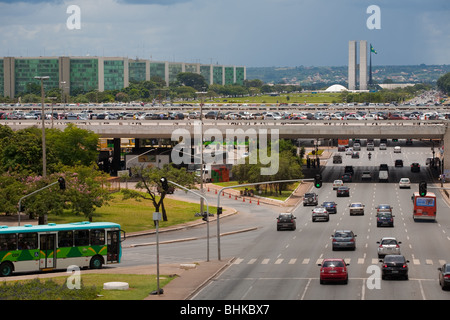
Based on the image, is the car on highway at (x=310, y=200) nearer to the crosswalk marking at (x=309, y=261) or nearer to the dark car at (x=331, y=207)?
the dark car at (x=331, y=207)

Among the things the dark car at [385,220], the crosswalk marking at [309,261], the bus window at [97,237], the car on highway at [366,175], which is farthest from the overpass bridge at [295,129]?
the bus window at [97,237]

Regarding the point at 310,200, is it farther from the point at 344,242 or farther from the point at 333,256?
the point at 333,256

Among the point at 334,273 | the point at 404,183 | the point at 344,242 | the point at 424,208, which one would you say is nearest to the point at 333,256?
the point at 344,242

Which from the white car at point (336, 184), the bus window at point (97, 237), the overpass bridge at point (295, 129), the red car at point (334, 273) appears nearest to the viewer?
the red car at point (334, 273)

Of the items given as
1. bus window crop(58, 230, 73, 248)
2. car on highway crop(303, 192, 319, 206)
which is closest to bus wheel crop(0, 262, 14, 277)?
bus window crop(58, 230, 73, 248)

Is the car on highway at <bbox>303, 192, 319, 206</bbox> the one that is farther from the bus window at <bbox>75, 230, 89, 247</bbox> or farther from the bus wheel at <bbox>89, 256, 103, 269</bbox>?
the bus window at <bbox>75, 230, 89, 247</bbox>
